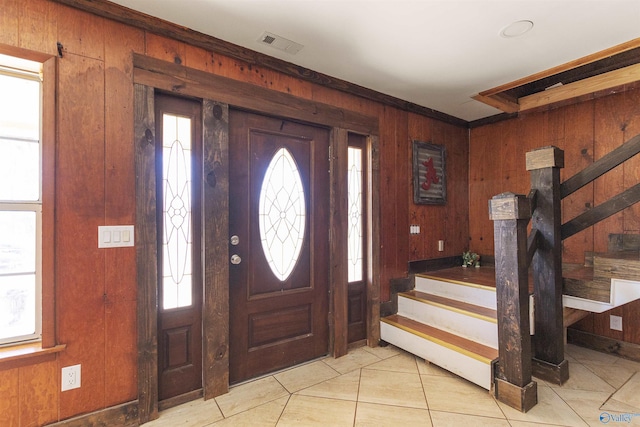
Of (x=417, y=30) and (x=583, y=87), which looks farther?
(x=583, y=87)

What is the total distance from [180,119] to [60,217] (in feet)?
3.08

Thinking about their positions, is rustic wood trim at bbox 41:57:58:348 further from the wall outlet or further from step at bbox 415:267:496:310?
the wall outlet

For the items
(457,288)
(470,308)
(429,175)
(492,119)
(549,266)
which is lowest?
(470,308)

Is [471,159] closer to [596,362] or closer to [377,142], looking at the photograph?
[377,142]

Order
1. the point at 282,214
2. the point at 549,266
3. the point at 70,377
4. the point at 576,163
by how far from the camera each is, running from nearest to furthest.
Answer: the point at 70,377 < the point at 549,266 < the point at 282,214 < the point at 576,163

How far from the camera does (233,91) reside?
2.30 metres

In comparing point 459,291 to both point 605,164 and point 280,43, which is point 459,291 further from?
point 280,43

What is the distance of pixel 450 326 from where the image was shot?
9.05 feet

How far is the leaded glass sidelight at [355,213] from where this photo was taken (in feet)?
9.89

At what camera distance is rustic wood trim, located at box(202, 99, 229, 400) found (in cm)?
219

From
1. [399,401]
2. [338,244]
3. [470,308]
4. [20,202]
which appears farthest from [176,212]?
[470,308]

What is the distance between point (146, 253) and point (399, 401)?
198cm

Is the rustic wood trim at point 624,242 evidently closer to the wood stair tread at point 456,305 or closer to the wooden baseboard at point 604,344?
the wooden baseboard at point 604,344

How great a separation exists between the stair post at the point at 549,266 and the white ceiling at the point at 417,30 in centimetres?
80
